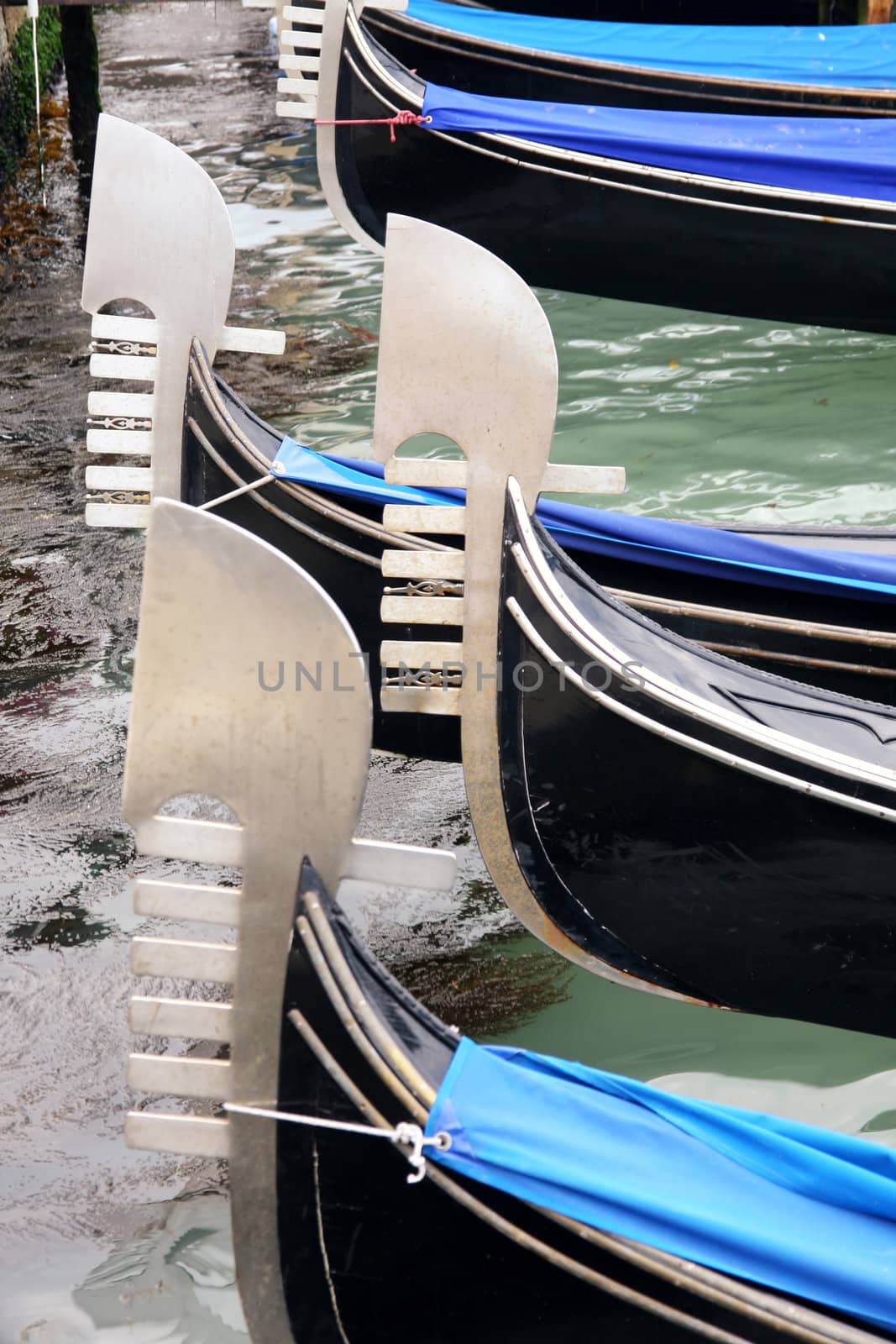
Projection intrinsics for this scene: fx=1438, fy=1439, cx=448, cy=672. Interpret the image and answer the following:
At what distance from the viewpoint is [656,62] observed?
20.3 feet

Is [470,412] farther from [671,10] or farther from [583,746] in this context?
[671,10]

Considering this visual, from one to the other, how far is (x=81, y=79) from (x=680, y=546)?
20.0 feet

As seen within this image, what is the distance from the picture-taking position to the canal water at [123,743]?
2486mm

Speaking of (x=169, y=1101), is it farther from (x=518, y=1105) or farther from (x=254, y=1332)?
(x=518, y=1105)

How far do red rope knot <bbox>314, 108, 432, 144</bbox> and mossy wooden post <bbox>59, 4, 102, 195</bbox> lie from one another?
8.83 feet

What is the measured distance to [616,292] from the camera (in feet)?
19.1

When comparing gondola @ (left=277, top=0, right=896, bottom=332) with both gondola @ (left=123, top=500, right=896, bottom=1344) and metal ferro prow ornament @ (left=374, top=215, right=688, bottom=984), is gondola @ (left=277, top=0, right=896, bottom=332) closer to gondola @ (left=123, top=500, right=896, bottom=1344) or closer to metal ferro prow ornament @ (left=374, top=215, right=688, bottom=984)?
metal ferro prow ornament @ (left=374, top=215, right=688, bottom=984)

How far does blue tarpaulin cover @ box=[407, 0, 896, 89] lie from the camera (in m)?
6.09

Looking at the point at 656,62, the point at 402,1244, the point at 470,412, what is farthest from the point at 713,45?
the point at 402,1244

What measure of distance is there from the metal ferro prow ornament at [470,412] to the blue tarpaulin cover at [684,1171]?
35.1 inches

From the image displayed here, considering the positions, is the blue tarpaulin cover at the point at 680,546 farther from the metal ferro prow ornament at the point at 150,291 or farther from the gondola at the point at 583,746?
the gondola at the point at 583,746

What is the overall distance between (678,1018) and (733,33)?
5167 millimetres

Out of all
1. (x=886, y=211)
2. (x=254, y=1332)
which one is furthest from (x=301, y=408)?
(x=254, y=1332)

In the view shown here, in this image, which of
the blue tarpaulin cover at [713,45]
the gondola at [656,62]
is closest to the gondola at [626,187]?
the gondola at [656,62]
